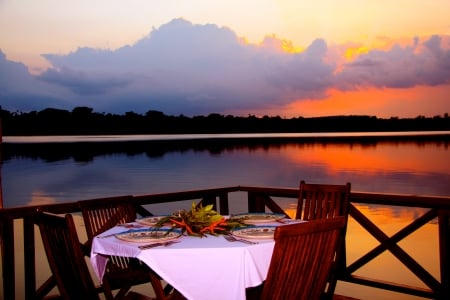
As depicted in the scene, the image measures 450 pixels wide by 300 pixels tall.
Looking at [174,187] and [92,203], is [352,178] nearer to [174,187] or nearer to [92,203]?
[174,187]

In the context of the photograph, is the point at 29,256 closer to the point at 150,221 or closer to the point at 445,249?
the point at 150,221

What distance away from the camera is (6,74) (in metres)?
25.8

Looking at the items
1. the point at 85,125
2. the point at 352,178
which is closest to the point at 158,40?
the point at 352,178

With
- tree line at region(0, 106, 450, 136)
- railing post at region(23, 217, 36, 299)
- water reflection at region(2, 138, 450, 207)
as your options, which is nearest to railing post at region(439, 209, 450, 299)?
railing post at region(23, 217, 36, 299)

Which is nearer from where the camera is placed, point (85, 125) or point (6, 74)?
point (6, 74)

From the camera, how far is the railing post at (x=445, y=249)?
3836 millimetres

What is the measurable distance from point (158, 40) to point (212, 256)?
1835 cm

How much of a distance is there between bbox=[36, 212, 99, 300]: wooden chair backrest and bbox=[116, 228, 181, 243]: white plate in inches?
14.2

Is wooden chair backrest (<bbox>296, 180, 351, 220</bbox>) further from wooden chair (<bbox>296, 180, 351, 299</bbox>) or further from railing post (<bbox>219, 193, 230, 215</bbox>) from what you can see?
railing post (<bbox>219, 193, 230, 215</bbox>)

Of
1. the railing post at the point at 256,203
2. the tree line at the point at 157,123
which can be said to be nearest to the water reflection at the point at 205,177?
the tree line at the point at 157,123

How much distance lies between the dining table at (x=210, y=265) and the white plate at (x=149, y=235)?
0.09 m

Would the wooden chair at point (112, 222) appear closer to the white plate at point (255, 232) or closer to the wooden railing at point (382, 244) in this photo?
the wooden railing at point (382, 244)

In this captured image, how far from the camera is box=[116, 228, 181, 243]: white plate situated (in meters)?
2.77

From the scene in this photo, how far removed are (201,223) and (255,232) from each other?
30 centimetres
